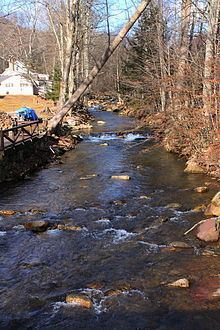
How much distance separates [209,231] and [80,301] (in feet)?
12.2

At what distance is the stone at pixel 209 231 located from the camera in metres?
8.69

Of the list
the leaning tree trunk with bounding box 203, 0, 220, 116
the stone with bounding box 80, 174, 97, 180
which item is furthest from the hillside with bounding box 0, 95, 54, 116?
the stone with bounding box 80, 174, 97, 180

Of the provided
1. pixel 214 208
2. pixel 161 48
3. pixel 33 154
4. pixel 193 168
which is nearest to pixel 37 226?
pixel 214 208

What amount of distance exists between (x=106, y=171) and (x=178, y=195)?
4529 mm

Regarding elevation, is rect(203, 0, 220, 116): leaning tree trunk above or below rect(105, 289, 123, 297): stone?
above

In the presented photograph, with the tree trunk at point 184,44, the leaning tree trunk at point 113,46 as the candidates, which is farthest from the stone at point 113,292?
the tree trunk at point 184,44

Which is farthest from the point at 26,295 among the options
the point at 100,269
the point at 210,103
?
the point at 210,103

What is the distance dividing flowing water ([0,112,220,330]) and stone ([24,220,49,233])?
0.61ft

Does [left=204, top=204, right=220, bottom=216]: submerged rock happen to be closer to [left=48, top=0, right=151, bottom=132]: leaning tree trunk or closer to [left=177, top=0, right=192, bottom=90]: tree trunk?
[left=177, top=0, right=192, bottom=90]: tree trunk

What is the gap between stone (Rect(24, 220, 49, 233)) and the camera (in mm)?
9477

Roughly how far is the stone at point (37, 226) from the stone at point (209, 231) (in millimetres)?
3515

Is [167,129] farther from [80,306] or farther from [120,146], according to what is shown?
[80,306]

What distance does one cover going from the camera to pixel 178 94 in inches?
690

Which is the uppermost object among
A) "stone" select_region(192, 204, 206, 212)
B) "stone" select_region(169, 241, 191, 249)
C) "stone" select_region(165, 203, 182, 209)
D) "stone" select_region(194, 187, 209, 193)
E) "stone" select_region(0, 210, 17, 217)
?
"stone" select_region(0, 210, 17, 217)
